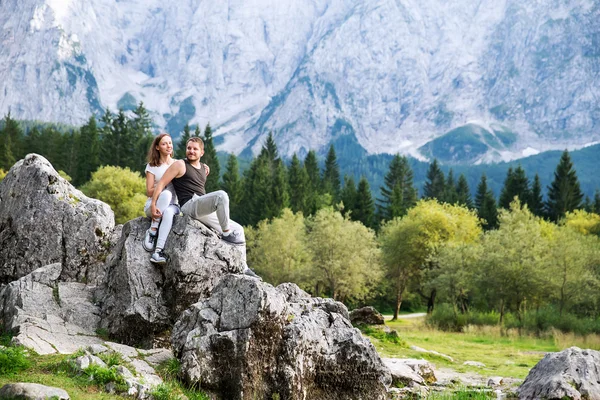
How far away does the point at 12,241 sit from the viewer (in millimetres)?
20297

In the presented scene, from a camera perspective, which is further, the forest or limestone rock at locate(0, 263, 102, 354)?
the forest

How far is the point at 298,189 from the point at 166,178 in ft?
329

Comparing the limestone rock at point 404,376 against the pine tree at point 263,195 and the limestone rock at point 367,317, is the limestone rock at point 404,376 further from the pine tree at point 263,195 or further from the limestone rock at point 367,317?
the pine tree at point 263,195

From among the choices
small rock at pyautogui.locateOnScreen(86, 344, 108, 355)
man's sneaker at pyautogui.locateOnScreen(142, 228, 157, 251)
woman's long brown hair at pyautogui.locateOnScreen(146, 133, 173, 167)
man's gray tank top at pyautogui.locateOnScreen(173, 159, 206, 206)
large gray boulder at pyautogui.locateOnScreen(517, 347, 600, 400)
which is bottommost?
large gray boulder at pyautogui.locateOnScreen(517, 347, 600, 400)

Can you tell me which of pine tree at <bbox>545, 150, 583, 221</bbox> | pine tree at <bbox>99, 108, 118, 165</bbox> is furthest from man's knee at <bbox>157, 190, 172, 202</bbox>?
pine tree at <bbox>545, 150, 583, 221</bbox>

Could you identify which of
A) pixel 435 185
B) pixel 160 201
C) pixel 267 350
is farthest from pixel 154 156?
pixel 435 185

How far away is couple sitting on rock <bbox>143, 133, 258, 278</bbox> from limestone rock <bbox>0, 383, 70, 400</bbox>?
222 inches

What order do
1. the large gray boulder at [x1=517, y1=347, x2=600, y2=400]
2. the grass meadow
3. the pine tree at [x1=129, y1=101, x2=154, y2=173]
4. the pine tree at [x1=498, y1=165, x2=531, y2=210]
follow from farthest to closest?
1. the pine tree at [x1=498, y1=165, x2=531, y2=210]
2. the pine tree at [x1=129, y1=101, x2=154, y2=173]
3. the grass meadow
4. the large gray boulder at [x1=517, y1=347, x2=600, y2=400]

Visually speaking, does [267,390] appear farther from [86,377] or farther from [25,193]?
[25,193]

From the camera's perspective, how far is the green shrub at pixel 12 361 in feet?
40.9

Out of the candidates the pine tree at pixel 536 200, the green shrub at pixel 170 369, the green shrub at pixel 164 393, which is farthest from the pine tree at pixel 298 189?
the green shrub at pixel 164 393

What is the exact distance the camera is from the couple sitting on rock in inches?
652

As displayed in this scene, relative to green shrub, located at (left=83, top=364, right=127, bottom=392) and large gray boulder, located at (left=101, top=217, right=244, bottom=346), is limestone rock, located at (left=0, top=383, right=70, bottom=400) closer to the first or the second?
green shrub, located at (left=83, top=364, right=127, bottom=392)

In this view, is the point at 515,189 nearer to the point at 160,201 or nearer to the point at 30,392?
the point at 160,201
